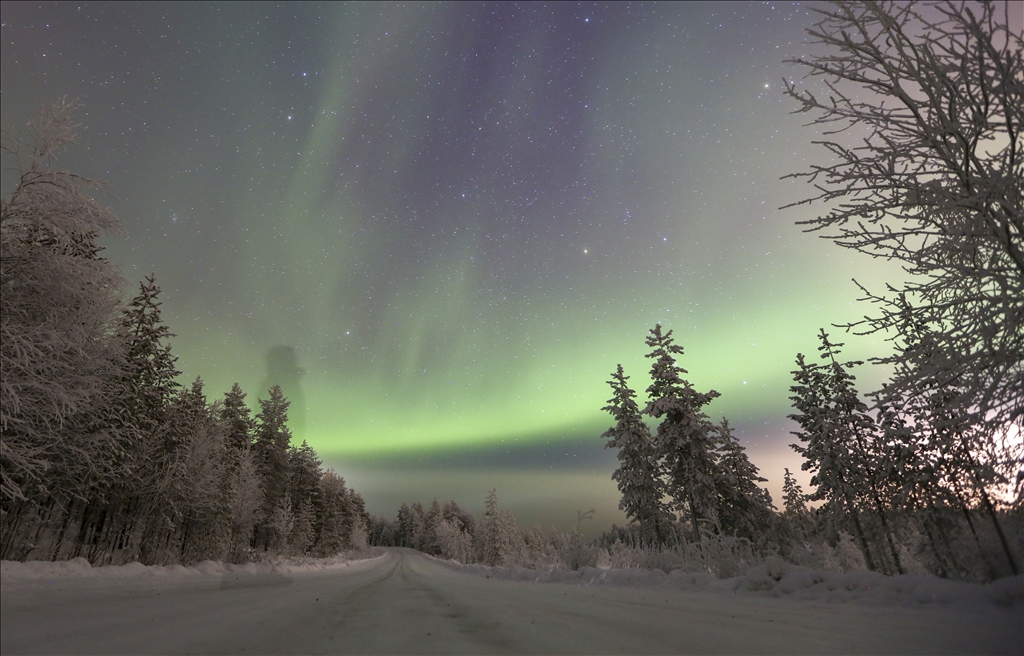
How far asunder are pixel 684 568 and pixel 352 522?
7018 centimetres

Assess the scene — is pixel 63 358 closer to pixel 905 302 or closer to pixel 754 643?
pixel 754 643

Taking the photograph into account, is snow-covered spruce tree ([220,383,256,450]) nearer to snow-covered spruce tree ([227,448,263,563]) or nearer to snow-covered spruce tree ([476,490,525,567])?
snow-covered spruce tree ([227,448,263,563])

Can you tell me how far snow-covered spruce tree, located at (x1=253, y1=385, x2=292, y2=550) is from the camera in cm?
3572

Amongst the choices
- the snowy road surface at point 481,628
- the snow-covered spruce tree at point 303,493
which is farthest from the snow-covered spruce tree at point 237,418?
the snowy road surface at point 481,628

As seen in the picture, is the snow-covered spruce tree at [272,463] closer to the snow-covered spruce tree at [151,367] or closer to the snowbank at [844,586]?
the snow-covered spruce tree at [151,367]

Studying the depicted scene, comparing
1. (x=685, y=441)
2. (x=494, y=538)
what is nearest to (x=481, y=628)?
(x=685, y=441)

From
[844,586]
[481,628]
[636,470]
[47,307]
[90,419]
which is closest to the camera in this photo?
[481,628]

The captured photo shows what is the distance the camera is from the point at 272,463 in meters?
38.7

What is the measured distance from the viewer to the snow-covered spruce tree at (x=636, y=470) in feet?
84.9

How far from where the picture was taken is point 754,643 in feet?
8.87

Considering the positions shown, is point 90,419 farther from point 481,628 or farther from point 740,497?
point 740,497

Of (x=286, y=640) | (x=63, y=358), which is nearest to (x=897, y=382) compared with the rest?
(x=286, y=640)

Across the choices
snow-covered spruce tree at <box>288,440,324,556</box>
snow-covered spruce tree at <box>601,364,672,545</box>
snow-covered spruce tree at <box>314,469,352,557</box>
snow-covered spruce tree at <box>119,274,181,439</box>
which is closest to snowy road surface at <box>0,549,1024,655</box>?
snow-covered spruce tree at <box>119,274,181,439</box>

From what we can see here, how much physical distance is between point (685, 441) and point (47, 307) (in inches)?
964
